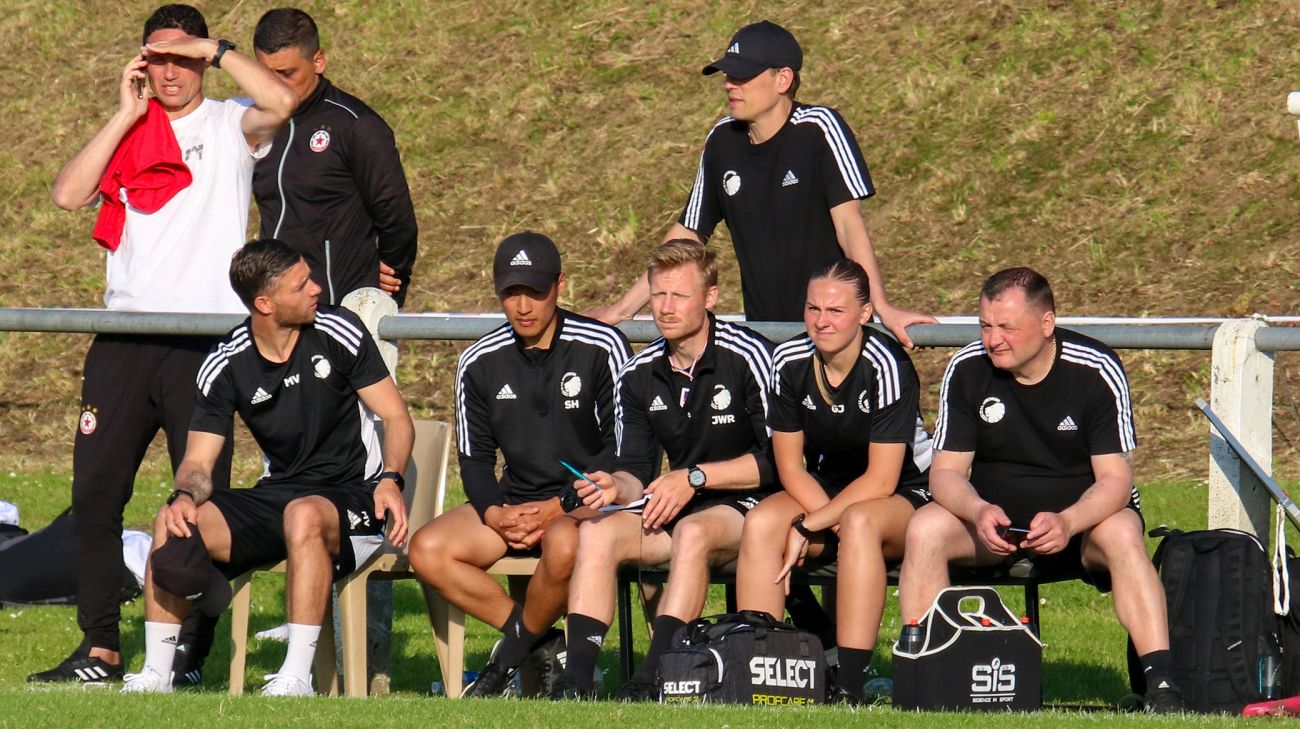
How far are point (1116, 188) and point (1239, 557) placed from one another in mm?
11407

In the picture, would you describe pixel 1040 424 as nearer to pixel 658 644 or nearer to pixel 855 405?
pixel 855 405

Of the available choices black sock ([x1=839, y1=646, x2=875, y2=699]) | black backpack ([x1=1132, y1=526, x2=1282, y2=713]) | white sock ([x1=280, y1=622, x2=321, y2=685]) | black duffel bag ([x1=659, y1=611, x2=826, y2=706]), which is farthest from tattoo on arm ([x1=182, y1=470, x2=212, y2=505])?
black backpack ([x1=1132, y1=526, x2=1282, y2=713])

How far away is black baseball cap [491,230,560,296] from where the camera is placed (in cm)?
716

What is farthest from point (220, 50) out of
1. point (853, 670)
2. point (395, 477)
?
point (853, 670)

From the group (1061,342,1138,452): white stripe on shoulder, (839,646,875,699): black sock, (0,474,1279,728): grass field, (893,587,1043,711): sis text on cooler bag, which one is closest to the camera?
(0,474,1279,728): grass field

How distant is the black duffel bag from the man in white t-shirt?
6.97 feet

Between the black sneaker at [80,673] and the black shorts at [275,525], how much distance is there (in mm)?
782

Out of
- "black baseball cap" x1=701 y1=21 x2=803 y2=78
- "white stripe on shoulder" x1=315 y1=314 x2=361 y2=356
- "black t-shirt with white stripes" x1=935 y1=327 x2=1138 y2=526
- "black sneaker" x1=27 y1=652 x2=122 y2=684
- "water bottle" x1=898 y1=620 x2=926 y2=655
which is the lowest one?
"black sneaker" x1=27 y1=652 x2=122 y2=684

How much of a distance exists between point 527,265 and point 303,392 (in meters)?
0.93

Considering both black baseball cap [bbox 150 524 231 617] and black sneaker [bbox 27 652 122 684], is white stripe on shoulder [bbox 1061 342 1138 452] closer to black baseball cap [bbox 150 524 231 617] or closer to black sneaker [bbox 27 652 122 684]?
black baseball cap [bbox 150 524 231 617]

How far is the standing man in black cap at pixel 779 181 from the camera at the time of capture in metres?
7.37

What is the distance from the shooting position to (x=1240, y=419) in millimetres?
6613

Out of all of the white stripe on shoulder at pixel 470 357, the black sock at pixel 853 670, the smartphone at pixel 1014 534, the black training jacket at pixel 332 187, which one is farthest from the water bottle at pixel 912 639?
the black training jacket at pixel 332 187

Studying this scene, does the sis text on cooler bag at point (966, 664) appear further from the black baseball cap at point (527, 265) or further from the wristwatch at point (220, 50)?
the wristwatch at point (220, 50)
